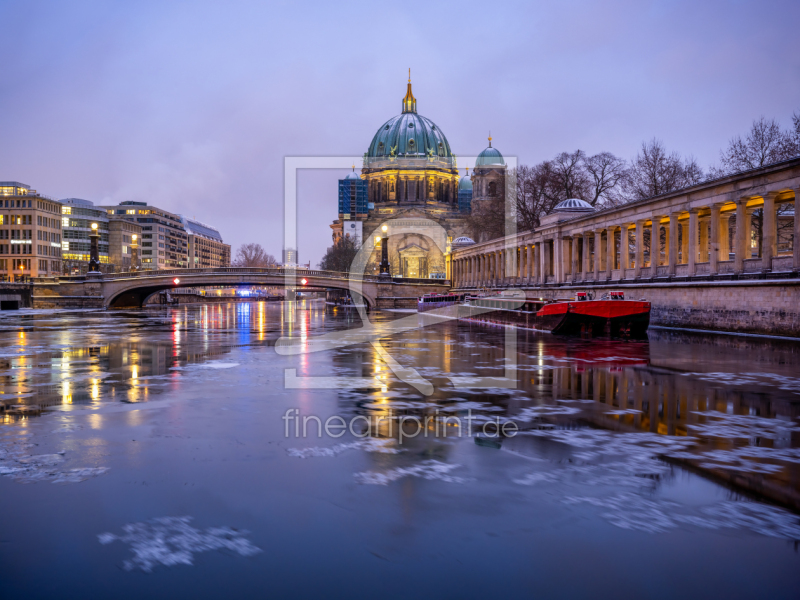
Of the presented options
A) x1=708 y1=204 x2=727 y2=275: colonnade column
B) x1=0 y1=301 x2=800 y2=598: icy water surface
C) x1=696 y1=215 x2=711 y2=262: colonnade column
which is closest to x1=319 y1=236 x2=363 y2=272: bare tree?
x1=696 y1=215 x2=711 y2=262: colonnade column

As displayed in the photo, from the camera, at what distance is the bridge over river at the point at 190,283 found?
64.8 metres

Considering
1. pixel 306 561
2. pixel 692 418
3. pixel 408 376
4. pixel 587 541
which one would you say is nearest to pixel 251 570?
pixel 306 561

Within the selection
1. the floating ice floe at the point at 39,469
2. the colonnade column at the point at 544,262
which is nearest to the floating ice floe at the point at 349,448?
the floating ice floe at the point at 39,469

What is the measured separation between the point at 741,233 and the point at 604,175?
122ft

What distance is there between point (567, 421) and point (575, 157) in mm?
58150

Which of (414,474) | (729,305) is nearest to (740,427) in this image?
(414,474)

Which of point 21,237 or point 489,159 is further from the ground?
point 489,159

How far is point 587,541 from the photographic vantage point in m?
4.36

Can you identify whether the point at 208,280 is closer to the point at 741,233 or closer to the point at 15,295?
the point at 15,295

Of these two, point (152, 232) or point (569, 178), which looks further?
point (152, 232)


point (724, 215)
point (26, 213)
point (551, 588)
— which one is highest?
point (26, 213)

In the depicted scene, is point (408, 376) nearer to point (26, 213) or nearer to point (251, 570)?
point (251, 570)

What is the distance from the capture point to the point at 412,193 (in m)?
134

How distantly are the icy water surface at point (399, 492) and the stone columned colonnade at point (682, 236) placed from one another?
1947cm
